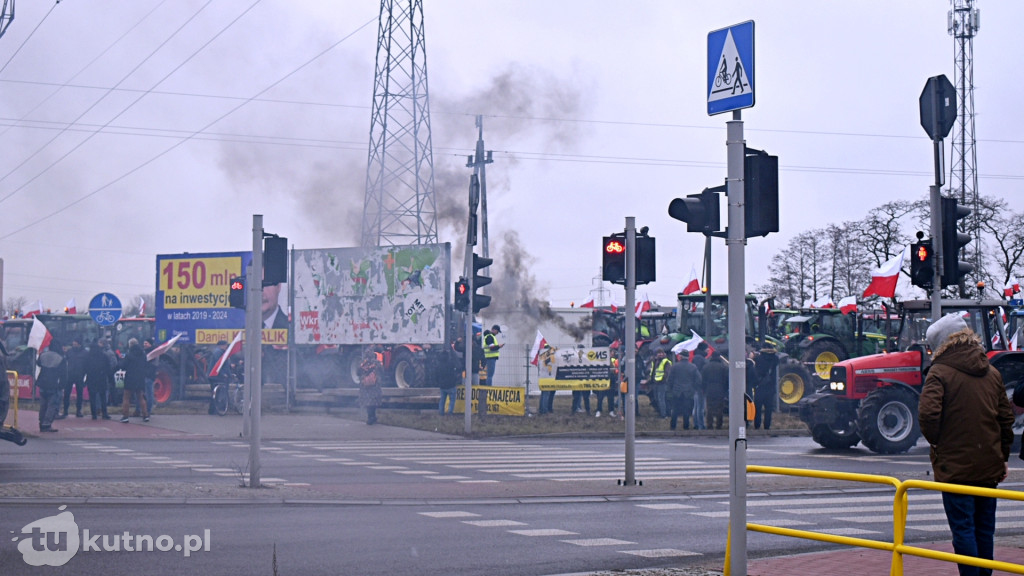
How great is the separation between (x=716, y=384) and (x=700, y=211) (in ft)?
57.3

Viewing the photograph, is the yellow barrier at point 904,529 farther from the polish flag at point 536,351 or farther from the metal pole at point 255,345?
the polish flag at point 536,351

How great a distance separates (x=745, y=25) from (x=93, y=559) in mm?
6403

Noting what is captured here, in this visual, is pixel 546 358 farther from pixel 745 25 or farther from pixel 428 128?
pixel 745 25

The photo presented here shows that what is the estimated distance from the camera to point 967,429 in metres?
7.49

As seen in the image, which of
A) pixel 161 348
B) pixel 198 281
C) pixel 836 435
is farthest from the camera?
pixel 198 281

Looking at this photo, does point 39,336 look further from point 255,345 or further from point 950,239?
point 950,239

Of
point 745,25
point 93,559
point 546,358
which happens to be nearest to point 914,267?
point 745,25

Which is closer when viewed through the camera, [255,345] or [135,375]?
[255,345]

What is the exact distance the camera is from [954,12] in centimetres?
5056

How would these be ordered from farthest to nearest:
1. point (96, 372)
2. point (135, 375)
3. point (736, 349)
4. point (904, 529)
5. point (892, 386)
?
point (135, 375) < point (96, 372) < point (892, 386) < point (736, 349) < point (904, 529)

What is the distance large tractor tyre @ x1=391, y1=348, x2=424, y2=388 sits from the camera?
33.6 m

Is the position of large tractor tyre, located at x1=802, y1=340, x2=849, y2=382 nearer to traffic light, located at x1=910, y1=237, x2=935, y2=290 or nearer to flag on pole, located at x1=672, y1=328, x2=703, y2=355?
flag on pole, located at x1=672, y1=328, x2=703, y2=355

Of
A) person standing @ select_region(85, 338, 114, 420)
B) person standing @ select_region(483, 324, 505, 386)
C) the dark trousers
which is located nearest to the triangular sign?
the dark trousers

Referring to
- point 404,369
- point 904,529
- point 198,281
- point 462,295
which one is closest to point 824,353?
point 404,369
